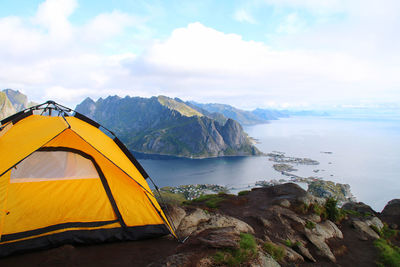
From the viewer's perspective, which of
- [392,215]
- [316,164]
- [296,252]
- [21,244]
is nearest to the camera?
[21,244]

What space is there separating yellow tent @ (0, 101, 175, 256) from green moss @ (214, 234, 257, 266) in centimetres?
322

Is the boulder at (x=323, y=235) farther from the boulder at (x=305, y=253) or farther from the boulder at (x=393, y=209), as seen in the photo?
the boulder at (x=393, y=209)

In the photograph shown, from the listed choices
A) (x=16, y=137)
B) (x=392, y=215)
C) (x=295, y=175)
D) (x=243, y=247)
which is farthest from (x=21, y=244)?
(x=295, y=175)

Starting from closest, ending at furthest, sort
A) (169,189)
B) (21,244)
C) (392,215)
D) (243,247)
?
(243,247) < (21,244) < (392,215) < (169,189)

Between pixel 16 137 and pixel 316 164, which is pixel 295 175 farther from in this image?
pixel 16 137

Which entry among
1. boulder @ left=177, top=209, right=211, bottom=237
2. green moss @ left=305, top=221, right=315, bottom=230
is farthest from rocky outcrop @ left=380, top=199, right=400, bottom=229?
boulder @ left=177, top=209, right=211, bottom=237

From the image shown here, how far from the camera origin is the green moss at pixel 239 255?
5.04 meters

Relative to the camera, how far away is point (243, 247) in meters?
5.65

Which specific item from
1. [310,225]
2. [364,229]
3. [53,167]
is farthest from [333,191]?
[53,167]

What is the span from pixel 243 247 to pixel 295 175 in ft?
483

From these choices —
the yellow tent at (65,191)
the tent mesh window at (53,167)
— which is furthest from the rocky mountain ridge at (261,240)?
the tent mesh window at (53,167)

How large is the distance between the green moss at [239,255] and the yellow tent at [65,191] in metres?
3.22

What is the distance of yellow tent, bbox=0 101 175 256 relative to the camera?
678cm

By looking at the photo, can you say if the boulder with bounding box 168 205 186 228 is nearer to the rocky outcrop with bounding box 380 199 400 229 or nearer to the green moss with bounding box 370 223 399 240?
the green moss with bounding box 370 223 399 240
